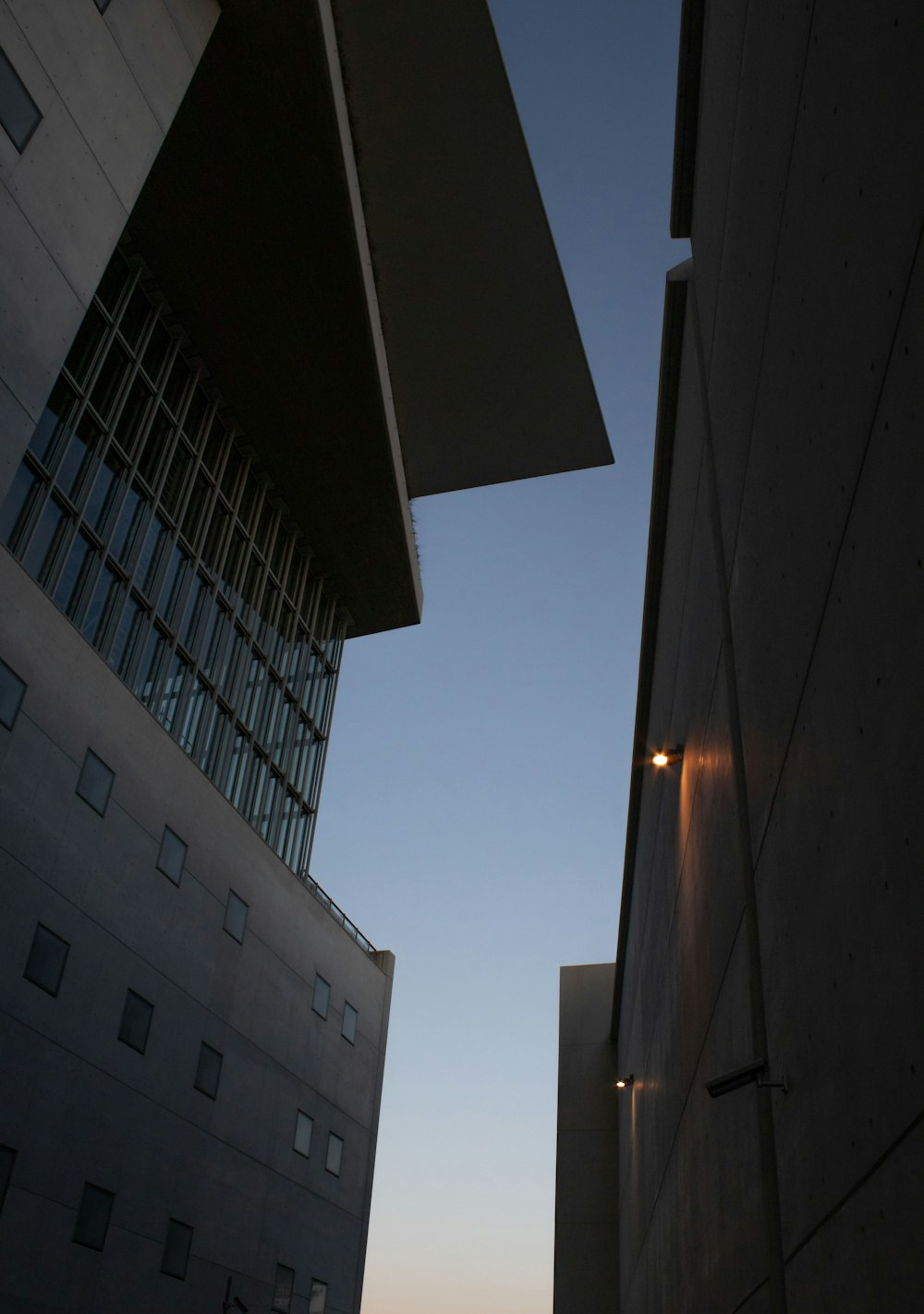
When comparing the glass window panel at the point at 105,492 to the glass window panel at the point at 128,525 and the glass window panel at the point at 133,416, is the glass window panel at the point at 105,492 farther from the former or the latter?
the glass window panel at the point at 133,416

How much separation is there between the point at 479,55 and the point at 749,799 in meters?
22.4

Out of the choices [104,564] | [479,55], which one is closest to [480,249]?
[479,55]

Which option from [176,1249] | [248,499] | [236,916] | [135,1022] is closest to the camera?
[135,1022]

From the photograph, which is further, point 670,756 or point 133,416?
point 133,416

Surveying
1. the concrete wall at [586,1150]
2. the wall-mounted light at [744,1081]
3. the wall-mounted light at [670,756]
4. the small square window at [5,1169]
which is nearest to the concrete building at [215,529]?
the small square window at [5,1169]

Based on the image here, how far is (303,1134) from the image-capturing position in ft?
88.2

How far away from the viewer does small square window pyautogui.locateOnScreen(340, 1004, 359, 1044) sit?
30237mm

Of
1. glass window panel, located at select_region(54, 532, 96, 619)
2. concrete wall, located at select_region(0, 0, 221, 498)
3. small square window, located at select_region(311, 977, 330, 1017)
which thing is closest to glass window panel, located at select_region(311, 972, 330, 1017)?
small square window, located at select_region(311, 977, 330, 1017)

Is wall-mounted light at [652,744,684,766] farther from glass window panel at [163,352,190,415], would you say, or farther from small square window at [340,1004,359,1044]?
small square window at [340,1004,359,1044]

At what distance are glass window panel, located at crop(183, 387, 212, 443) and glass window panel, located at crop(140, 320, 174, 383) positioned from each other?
3.93 feet

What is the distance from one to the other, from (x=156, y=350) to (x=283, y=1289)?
22769 millimetres

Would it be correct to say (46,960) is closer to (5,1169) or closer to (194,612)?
(5,1169)

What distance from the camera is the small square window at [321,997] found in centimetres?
2875

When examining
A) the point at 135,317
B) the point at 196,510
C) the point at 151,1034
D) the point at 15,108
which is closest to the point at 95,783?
the point at 151,1034
